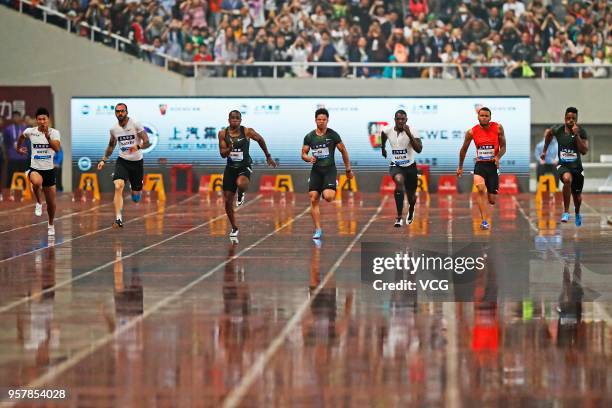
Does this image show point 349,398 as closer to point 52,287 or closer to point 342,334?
point 342,334

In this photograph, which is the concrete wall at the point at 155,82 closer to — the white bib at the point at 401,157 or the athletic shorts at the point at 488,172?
the white bib at the point at 401,157

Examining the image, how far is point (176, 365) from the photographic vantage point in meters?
11.6

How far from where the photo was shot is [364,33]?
44.1 metres

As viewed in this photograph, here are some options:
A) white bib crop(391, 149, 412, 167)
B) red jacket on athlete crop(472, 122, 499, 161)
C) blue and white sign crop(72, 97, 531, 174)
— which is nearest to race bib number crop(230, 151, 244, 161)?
white bib crop(391, 149, 412, 167)

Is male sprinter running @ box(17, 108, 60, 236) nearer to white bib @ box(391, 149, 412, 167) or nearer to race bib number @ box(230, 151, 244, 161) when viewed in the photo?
race bib number @ box(230, 151, 244, 161)

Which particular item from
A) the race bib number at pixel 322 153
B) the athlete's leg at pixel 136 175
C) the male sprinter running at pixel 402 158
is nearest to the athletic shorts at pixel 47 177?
the athlete's leg at pixel 136 175

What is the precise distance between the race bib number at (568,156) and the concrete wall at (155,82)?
56.0 feet

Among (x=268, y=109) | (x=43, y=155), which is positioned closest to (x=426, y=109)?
(x=268, y=109)

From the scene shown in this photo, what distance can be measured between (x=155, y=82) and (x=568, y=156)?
20201mm

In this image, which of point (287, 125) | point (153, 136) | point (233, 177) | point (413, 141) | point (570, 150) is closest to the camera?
point (233, 177)

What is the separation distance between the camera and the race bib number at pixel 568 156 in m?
27.6

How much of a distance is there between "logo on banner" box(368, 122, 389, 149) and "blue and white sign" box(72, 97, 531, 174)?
0.05 ft

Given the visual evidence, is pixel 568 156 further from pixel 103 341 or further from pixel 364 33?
pixel 364 33

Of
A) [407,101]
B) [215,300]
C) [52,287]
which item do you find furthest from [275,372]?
[407,101]
